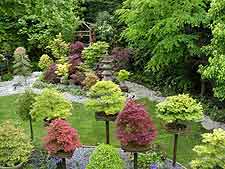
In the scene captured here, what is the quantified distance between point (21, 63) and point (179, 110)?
12.3 m

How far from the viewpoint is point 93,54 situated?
23.5m

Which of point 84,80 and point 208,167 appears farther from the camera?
point 84,80

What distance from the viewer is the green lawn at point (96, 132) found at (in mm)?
15508

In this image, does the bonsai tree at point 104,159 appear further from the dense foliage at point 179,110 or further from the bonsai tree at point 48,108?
the bonsai tree at point 48,108

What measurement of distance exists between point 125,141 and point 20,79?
43.3ft

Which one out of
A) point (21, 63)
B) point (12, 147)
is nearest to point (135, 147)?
point (12, 147)

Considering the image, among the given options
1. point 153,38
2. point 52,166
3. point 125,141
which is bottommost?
point 52,166

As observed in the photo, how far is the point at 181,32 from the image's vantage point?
19.6 metres

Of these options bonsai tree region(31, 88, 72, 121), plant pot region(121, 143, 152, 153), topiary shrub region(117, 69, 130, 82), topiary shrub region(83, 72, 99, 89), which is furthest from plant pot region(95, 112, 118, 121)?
topiary shrub region(117, 69, 130, 82)

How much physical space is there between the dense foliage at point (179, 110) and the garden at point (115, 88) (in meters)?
0.03

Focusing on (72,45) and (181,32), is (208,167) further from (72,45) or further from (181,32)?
(72,45)

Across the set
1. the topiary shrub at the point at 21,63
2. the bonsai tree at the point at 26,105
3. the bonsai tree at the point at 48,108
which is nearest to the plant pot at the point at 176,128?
the bonsai tree at the point at 48,108

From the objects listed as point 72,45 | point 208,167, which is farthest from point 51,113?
point 72,45

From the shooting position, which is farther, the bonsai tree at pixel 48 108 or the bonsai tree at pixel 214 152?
the bonsai tree at pixel 48 108
